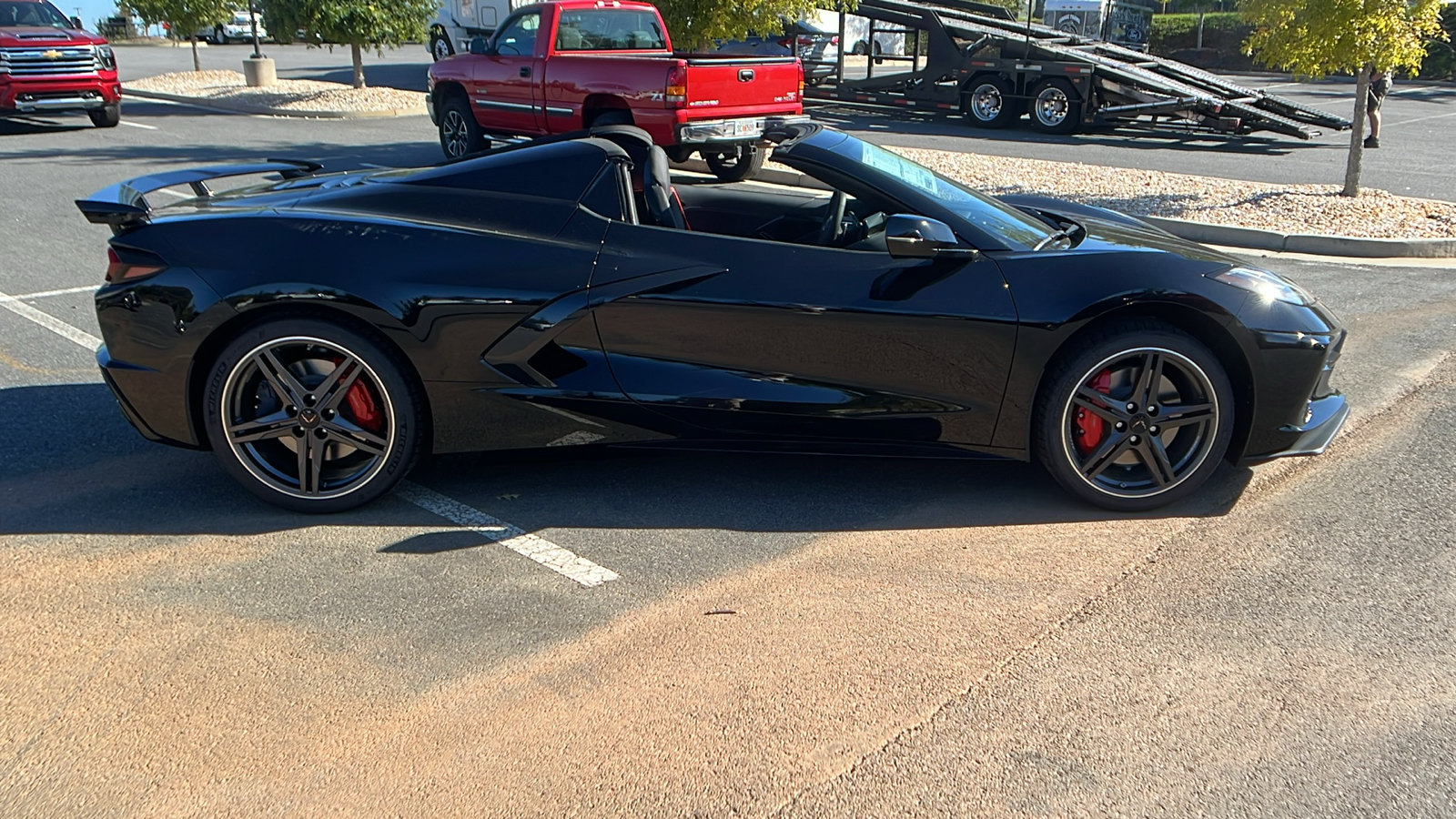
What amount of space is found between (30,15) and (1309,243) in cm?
1772

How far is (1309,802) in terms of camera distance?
2.59m

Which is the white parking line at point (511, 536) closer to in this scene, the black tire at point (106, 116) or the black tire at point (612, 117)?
the black tire at point (612, 117)

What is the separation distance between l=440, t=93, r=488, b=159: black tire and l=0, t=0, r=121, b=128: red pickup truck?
5693mm

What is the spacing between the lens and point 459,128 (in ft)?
47.5

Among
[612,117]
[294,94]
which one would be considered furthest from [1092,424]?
[294,94]

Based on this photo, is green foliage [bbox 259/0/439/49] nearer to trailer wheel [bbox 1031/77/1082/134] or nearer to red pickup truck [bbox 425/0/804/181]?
red pickup truck [bbox 425/0/804/181]

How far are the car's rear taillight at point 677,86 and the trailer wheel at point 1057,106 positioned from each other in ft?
29.0

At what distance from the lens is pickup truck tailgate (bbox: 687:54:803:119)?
1138cm

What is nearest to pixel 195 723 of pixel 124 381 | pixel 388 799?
pixel 388 799

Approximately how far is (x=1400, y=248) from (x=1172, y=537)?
21.6ft

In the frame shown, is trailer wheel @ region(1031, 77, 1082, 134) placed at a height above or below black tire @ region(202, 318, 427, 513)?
above

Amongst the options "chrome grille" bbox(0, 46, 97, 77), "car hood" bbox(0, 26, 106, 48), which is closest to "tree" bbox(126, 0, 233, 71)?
"car hood" bbox(0, 26, 106, 48)

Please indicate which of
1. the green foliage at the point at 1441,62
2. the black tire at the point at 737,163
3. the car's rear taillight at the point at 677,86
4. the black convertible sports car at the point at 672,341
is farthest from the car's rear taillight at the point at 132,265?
the green foliage at the point at 1441,62

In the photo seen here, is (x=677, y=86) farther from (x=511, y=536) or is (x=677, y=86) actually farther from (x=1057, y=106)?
Answer: (x=1057, y=106)
